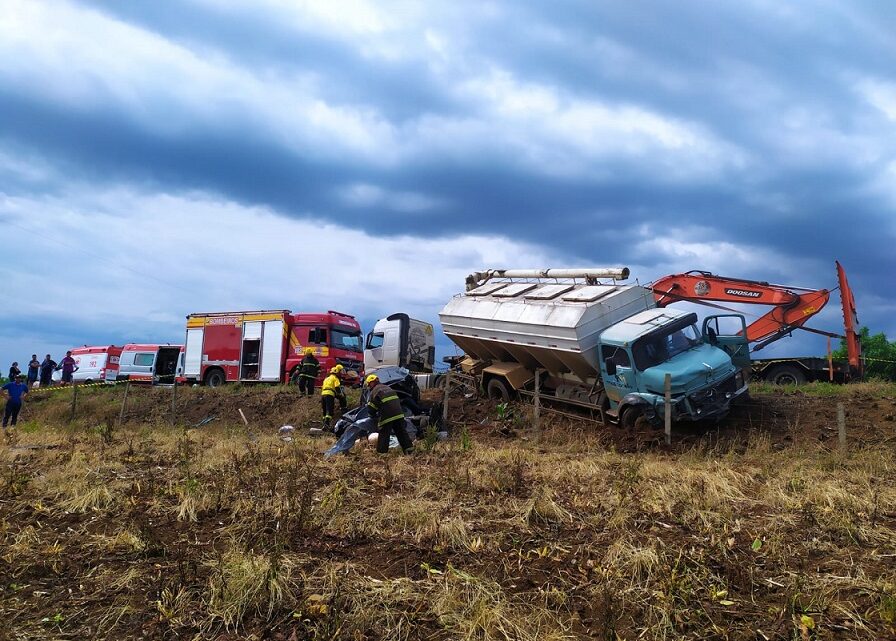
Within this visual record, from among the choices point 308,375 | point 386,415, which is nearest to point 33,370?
point 308,375

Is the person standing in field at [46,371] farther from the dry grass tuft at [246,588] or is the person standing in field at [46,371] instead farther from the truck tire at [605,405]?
the dry grass tuft at [246,588]

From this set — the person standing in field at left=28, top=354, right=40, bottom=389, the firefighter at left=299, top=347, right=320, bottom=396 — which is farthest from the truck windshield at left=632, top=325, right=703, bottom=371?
the person standing in field at left=28, top=354, right=40, bottom=389

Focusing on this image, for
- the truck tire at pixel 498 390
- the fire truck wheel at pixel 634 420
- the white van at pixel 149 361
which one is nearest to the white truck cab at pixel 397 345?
the truck tire at pixel 498 390

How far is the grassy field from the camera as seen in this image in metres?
4.16

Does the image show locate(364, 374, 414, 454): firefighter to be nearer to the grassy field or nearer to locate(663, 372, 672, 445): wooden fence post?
the grassy field

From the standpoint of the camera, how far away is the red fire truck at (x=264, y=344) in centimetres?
2383

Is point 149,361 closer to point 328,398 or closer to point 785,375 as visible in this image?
point 328,398

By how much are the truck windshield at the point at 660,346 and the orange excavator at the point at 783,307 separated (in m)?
5.17

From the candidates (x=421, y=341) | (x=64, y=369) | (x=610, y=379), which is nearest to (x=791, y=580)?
(x=610, y=379)

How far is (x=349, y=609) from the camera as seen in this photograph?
14.0ft

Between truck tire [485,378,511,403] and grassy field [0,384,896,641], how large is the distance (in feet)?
21.6

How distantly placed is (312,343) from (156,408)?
19.0ft

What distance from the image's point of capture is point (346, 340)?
24.2 m

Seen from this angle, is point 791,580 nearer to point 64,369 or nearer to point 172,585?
point 172,585
